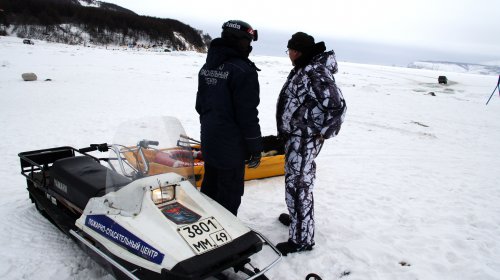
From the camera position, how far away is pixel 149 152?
3002 mm

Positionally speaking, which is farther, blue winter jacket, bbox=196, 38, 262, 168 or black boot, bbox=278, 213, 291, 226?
black boot, bbox=278, 213, 291, 226

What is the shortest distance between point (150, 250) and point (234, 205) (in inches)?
46.4

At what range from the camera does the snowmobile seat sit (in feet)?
9.43

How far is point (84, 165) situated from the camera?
11.8 feet

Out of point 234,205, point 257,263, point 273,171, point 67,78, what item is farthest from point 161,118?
point 67,78

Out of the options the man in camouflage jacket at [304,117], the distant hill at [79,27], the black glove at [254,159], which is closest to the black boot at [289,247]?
the man in camouflage jacket at [304,117]

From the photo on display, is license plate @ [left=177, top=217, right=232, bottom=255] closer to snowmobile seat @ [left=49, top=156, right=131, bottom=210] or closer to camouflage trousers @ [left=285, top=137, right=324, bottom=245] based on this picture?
snowmobile seat @ [left=49, top=156, right=131, bottom=210]

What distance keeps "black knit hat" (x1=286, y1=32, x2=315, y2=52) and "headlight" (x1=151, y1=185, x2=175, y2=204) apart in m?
1.66

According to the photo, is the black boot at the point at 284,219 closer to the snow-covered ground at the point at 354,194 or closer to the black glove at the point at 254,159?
the snow-covered ground at the point at 354,194

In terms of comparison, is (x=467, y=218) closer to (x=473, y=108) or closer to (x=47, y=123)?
(x=47, y=123)

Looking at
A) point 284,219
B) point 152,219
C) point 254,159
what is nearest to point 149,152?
point 152,219

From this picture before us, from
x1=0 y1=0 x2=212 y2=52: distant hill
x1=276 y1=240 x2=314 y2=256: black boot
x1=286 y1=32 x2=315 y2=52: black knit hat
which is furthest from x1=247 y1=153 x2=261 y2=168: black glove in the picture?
x1=0 y1=0 x2=212 y2=52: distant hill

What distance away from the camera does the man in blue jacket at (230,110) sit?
116 inches

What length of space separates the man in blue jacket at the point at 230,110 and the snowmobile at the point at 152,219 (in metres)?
0.28
